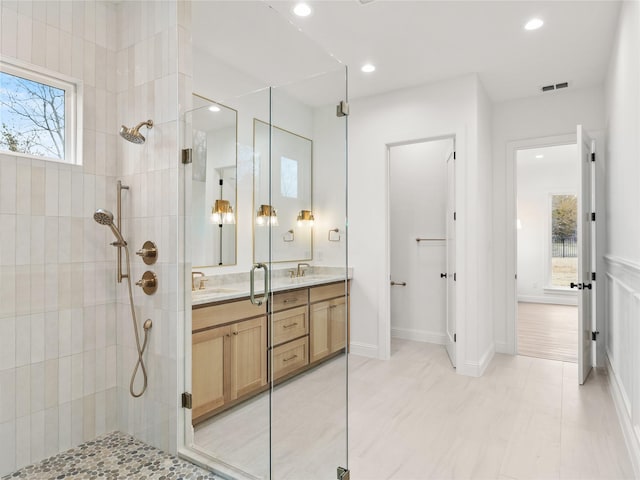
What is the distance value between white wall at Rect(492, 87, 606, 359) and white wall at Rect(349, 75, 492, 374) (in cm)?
30

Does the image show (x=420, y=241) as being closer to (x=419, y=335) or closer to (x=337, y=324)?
(x=419, y=335)

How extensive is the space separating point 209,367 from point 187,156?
1100mm

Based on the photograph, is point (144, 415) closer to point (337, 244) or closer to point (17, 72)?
point (337, 244)

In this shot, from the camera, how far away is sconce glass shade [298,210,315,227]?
1.83 metres

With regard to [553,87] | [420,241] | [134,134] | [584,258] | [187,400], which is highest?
[553,87]

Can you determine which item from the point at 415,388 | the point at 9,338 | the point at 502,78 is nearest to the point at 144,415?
the point at 9,338

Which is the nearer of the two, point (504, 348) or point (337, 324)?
point (337, 324)

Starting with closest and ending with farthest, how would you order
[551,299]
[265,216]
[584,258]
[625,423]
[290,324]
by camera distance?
1. [265,216]
2. [290,324]
3. [625,423]
4. [584,258]
5. [551,299]

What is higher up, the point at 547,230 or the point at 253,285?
the point at 547,230

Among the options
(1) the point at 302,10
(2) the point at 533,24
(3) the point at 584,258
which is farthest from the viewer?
(3) the point at 584,258

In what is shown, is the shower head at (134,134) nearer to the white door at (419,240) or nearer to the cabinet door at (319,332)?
the cabinet door at (319,332)

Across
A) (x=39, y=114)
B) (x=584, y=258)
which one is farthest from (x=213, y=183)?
(x=584, y=258)

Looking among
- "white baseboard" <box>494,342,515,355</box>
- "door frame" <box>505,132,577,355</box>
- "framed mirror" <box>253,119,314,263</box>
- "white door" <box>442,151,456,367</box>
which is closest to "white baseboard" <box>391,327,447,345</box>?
"white door" <box>442,151,456,367</box>

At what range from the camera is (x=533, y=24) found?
2.93m
